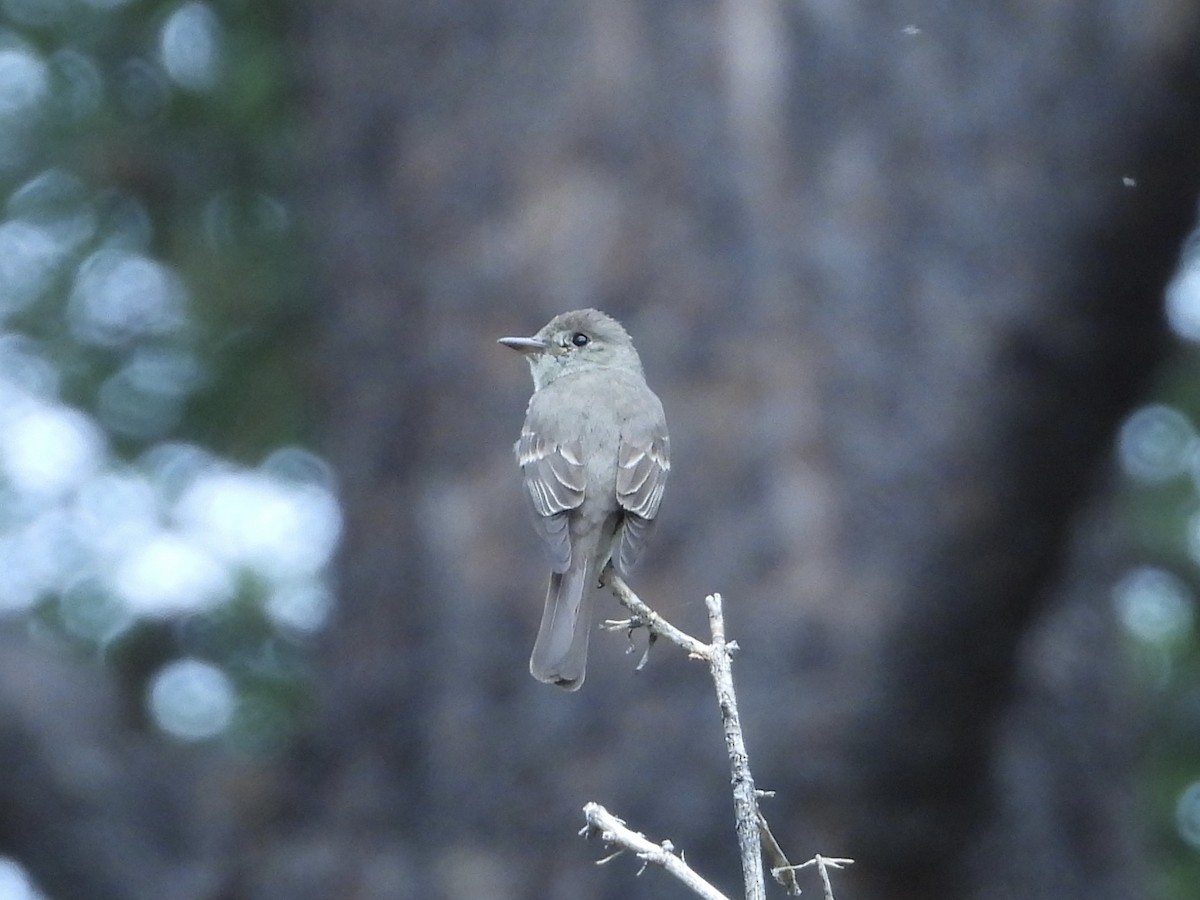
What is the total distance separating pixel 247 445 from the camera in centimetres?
746

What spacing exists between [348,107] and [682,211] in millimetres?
1341

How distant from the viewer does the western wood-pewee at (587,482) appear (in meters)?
3.58

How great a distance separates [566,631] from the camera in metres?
3.38

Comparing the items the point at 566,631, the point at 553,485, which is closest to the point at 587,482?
the point at 553,485

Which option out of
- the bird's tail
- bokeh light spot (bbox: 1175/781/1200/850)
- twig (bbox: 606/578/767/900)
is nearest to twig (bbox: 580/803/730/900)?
twig (bbox: 606/578/767/900)

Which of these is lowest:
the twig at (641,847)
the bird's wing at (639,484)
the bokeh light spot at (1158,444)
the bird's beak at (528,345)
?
the twig at (641,847)

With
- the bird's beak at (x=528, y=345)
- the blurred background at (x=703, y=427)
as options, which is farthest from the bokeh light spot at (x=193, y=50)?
the bird's beak at (x=528, y=345)

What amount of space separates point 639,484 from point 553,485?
0.18 metres

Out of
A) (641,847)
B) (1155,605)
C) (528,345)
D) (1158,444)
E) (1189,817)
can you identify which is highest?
(1158,444)

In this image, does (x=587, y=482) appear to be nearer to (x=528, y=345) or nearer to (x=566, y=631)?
(x=566, y=631)

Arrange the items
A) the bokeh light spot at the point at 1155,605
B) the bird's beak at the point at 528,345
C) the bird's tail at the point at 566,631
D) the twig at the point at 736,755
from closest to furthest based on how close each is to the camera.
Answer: the twig at the point at 736,755 < the bird's tail at the point at 566,631 < the bird's beak at the point at 528,345 < the bokeh light spot at the point at 1155,605

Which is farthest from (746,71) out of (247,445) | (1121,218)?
(247,445)

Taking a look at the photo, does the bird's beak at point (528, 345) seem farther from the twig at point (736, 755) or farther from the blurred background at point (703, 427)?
the twig at point (736, 755)

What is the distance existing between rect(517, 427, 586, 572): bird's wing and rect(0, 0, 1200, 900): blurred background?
1.35 m
